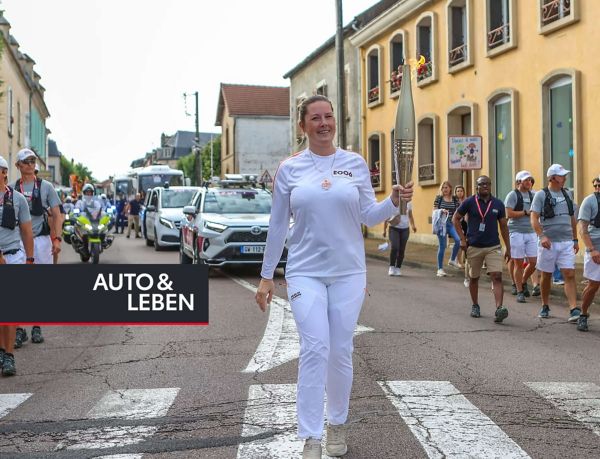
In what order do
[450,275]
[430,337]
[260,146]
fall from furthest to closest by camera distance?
[260,146] → [450,275] → [430,337]

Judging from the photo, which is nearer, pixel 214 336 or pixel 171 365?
pixel 171 365

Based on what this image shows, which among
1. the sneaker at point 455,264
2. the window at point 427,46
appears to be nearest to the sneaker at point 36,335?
the sneaker at point 455,264

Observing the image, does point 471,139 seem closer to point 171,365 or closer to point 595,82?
point 595,82

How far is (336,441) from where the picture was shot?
4.64 metres

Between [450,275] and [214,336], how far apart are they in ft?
28.6

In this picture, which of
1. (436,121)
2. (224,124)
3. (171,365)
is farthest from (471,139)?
(224,124)

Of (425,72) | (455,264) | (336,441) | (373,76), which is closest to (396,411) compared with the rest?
(336,441)

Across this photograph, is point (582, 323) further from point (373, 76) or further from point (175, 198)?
point (373, 76)

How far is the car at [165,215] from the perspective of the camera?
24.4 meters

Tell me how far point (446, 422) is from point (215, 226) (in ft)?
34.9

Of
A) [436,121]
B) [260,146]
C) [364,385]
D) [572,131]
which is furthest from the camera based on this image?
[260,146]

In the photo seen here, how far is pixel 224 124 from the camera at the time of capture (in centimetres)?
6944

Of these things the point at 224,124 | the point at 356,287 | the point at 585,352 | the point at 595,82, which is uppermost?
the point at 224,124

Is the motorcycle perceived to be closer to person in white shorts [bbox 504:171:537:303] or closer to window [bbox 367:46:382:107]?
person in white shorts [bbox 504:171:537:303]
